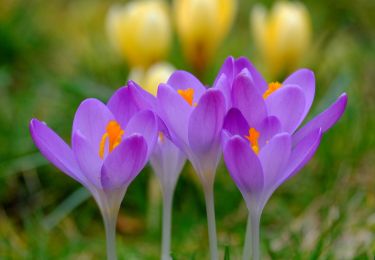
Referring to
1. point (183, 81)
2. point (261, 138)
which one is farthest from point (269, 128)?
point (183, 81)

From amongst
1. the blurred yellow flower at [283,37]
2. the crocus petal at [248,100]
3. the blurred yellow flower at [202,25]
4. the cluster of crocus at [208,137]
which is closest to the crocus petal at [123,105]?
the cluster of crocus at [208,137]

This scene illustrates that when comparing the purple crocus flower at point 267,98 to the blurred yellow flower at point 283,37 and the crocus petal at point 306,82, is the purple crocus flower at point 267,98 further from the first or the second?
the blurred yellow flower at point 283,37

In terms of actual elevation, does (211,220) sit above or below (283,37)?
below

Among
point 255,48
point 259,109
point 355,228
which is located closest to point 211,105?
point 259,109

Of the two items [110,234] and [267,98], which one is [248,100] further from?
[110,234]

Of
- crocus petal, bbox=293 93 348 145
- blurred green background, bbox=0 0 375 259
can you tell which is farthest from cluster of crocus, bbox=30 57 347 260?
blurred green background, bbox=0 0 375 259

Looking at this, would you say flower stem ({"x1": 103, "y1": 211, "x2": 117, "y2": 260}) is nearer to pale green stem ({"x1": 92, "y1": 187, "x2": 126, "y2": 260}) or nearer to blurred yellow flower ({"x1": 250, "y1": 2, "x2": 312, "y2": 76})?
→ pale green stem ({"x1": 92, "y1": 187, "x2": 126, "y2": 260})
